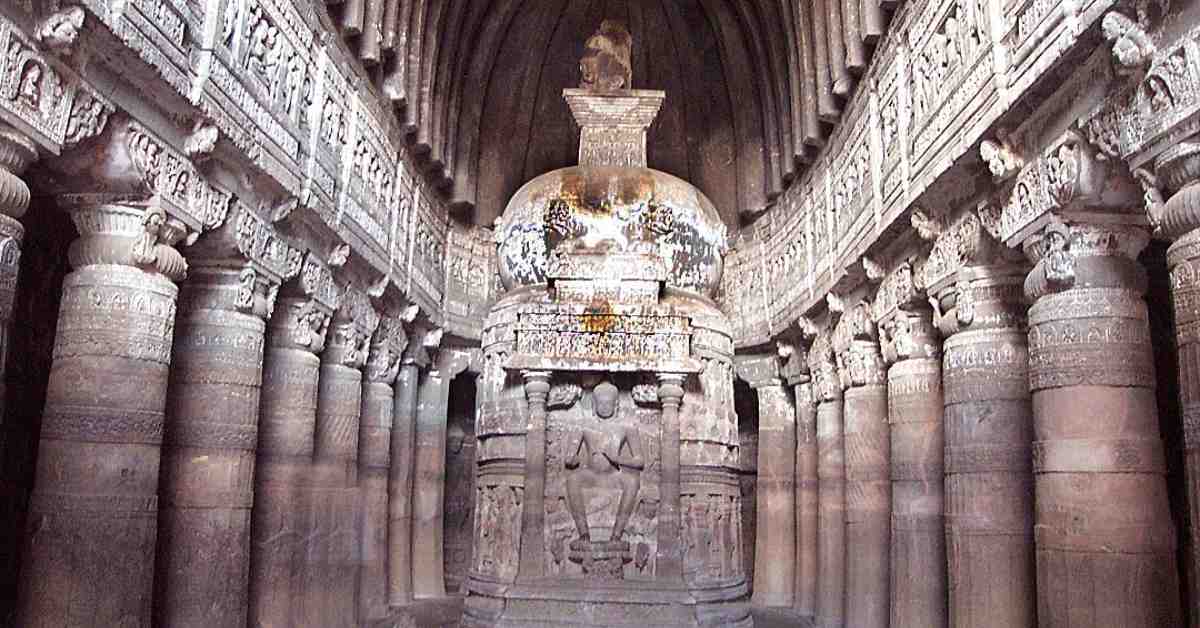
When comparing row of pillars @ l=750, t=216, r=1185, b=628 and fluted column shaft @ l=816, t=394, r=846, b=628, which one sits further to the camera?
fluted column shaft @ l=816, t=394, r=846, b=628

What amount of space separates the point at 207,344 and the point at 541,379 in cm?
367

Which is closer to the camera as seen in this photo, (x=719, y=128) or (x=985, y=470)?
(x=985, y=470)

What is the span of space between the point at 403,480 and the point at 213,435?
20.8 ft

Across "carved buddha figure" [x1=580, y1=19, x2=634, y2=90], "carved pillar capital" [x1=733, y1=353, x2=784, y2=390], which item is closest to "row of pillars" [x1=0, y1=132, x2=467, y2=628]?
"carved buddha figure" [x1=580, y1=19, x2=634, y2=90]

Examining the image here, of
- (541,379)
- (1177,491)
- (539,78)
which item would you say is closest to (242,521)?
(541,379)

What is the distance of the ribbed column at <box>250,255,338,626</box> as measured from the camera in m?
9.94

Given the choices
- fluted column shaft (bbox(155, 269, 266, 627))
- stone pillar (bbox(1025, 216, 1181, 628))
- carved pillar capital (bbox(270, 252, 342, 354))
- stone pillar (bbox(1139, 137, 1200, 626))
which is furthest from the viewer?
carved pillar capital (bbox(270, 252, 342, 354))

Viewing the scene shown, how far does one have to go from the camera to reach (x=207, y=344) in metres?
8.75

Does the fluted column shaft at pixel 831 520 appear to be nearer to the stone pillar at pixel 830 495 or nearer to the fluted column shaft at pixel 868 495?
the stone pillar at pixel 830 495

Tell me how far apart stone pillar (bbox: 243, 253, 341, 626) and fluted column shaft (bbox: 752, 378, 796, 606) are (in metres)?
7.67

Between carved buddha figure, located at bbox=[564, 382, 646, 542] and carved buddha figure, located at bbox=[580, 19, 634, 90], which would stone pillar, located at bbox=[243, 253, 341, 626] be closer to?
carved buddha figure, located at bbox=[564, 382, 646, 542]

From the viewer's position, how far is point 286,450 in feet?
33.7

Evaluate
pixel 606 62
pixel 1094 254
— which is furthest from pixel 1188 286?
pixel 606 62

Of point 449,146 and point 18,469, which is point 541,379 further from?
point 449,146
